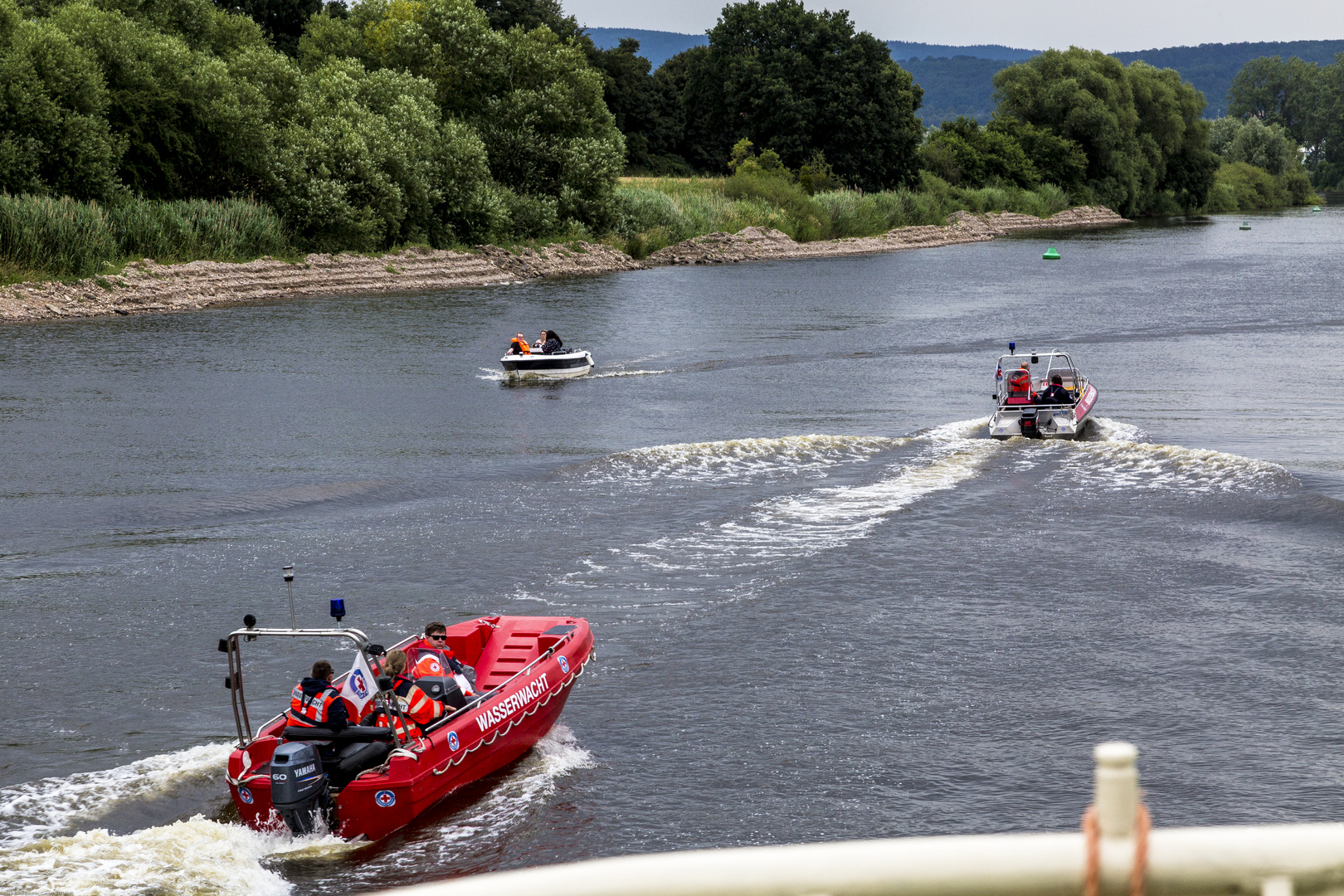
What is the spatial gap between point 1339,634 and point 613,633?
973 centimetres

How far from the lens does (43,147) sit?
55.7 meters

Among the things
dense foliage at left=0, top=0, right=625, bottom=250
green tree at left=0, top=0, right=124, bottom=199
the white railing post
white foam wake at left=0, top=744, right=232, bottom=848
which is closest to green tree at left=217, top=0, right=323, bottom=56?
dense foliage at left=0, top=0, right=625, bottom=250

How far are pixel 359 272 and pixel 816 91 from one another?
5564cm

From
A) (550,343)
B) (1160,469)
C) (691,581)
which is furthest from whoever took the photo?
(550,343)

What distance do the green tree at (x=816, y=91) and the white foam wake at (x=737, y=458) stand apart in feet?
261

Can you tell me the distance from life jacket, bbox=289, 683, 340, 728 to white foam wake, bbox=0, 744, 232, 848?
2.02 m

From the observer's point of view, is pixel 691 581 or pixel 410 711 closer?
pixel 410 711

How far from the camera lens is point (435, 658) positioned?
538 inches

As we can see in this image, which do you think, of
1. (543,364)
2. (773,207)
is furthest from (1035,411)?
(773,207)

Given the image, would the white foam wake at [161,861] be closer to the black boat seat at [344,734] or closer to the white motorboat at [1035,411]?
the black boat seat at [344,734]

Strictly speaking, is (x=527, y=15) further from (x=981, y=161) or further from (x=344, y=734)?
(x=344, y=734)

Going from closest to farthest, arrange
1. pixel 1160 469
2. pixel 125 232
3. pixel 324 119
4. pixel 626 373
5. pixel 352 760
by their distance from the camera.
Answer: pixel 352 760
pixel 1160 469
pixel 626 373
pixel 125 232
pixel 324 119

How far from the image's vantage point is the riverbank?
5219 cm

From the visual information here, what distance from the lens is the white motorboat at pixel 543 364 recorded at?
3894 cm
